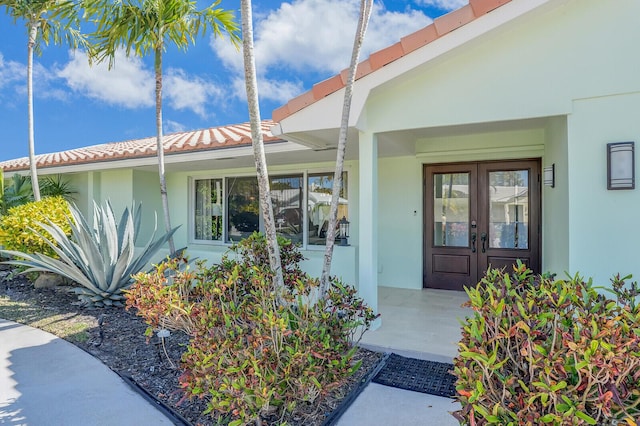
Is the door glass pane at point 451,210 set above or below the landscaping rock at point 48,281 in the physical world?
above

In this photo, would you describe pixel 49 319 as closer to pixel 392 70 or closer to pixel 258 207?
pixel 258 207

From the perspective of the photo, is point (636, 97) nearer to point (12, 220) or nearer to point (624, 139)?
point (624, 139)

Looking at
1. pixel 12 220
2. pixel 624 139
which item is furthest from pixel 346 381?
pixel 12 220

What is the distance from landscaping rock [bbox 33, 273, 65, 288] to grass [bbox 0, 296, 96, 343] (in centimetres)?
107

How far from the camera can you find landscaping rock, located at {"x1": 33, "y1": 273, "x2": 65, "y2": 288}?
845 centimetres

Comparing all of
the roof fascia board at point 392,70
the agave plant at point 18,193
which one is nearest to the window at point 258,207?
the roof fascia board at point 392,70

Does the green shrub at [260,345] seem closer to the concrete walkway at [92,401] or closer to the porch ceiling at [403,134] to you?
the concrete walkway at [92,401]

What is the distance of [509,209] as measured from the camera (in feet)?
26.6

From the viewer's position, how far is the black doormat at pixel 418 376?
398 centimetres

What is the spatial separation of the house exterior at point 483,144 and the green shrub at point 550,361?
9.45 ft

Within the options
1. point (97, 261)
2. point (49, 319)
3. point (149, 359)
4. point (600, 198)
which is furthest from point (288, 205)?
point (600, 198)

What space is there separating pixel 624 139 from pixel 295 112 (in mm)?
4426

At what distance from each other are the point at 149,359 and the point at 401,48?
5354 mm

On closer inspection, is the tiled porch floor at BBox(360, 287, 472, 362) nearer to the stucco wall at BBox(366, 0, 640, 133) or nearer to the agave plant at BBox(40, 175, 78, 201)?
the stucco wall at BBox(366, 0, 640, 133)
